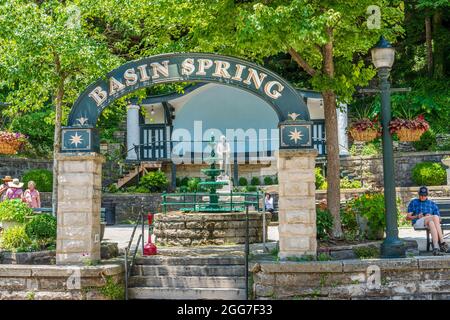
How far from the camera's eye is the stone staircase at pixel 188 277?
928 centimetres

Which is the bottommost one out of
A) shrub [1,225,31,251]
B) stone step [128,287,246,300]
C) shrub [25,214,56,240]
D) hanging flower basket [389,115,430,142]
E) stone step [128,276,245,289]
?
stone step [128,287,246,300]

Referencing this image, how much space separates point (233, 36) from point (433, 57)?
19571 mm

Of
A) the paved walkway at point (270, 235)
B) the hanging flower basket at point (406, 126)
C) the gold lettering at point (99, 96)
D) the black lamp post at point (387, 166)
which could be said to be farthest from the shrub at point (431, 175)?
the gold lettering at point (99, 96)

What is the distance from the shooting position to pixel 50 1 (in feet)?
41.4

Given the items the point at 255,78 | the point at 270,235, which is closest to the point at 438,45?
the point at 270,235

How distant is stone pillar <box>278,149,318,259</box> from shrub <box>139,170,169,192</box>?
1416 cm

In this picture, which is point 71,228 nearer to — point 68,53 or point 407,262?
point 68,53

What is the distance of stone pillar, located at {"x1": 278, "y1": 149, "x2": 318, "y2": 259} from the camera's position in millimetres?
9180

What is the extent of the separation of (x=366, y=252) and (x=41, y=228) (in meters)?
5.82

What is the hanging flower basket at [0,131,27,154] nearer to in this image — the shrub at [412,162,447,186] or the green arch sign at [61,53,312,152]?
the green arch sign at [61,53,312,152]

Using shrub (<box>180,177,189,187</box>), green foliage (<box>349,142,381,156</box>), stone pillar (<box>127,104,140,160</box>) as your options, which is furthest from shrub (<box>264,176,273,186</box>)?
stone pillar (<box>127,104,140,160</box>)

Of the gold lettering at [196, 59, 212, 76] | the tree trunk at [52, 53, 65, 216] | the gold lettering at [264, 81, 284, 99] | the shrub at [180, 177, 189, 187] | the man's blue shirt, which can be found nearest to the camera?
the gold lettering at [264, 81, 284, 99]

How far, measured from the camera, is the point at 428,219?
9922 millimetres
